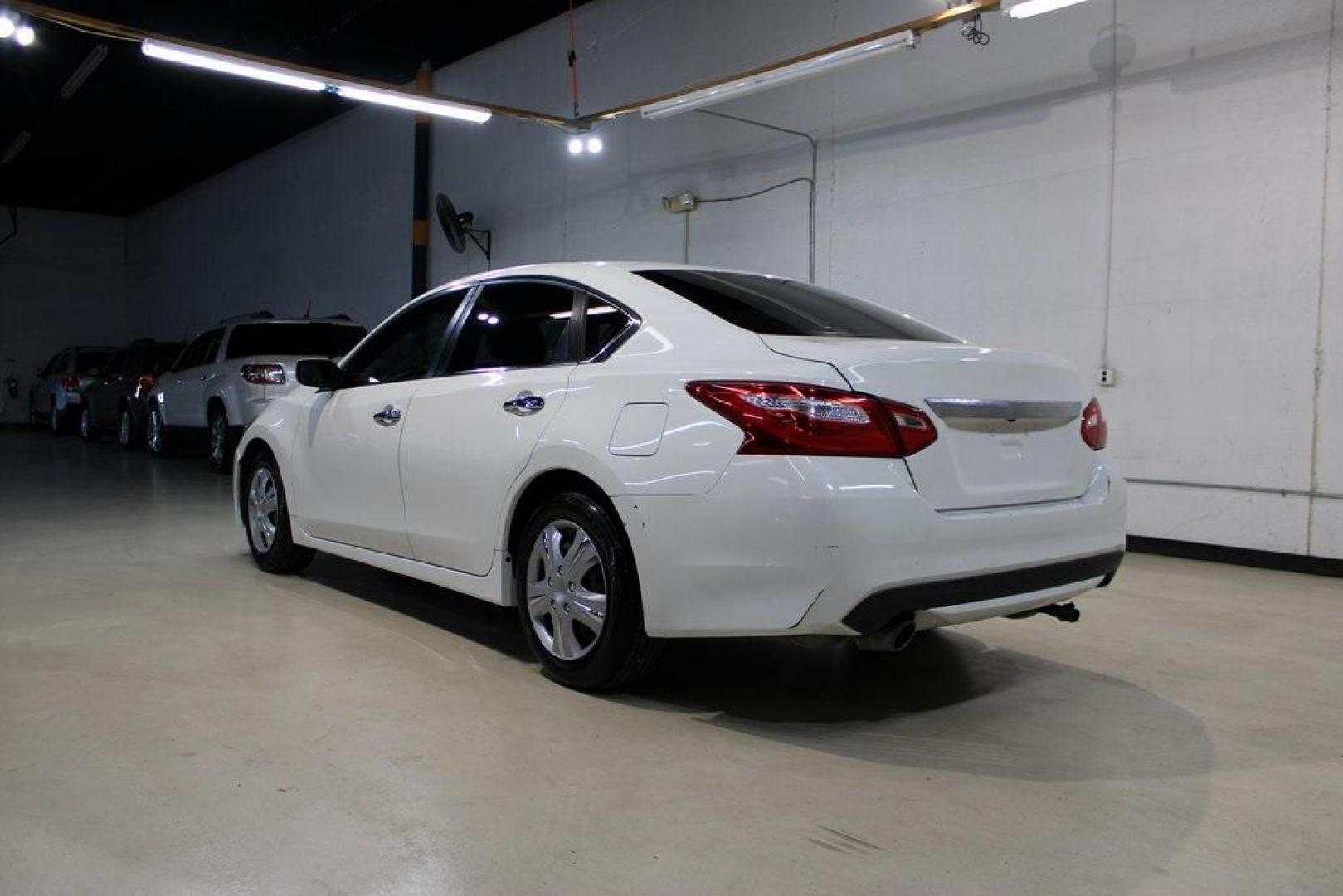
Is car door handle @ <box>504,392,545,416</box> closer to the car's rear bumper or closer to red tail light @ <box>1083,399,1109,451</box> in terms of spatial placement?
the car's rear bumper

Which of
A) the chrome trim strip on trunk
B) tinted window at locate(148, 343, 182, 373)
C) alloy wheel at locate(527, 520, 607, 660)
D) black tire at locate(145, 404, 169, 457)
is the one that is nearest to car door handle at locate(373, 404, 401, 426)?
alloy wheel at locate(527, 520, 607, 660)

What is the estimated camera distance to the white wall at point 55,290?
22.6 m

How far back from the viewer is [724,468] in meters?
2.62

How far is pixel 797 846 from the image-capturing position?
6.98ft

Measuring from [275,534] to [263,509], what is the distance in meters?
0.18

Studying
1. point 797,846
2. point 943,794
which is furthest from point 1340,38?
point 797,846

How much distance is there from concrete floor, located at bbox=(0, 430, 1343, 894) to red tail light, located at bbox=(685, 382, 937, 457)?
0.82 metres

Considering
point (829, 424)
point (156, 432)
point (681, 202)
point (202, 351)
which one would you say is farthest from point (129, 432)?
point (829, 424)

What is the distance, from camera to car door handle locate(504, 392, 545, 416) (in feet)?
10.5

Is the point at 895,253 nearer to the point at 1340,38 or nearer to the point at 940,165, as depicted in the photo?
the point at 940,165

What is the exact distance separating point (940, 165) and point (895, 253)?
685 mm

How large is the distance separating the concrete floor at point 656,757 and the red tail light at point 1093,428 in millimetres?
813

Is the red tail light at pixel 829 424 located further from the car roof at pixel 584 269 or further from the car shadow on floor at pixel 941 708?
the car roof at pixel 584 269

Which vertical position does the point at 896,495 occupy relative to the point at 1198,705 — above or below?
above
